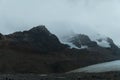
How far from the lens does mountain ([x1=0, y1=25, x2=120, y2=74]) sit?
430 ft

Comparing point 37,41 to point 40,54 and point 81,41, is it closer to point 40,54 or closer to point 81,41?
point 40,54

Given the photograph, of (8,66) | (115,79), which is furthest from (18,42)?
(115,79)

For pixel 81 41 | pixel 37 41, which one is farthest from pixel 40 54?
pixel 81 41

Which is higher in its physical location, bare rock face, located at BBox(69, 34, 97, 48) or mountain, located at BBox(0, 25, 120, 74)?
bare rock face, located at BBox(69, 34, 97, 48)

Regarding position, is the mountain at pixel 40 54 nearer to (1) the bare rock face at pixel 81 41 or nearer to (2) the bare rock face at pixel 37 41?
(2) the bare rock face at pixel 37 41

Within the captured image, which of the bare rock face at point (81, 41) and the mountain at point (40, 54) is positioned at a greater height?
the bare rock face at point (81, 41)

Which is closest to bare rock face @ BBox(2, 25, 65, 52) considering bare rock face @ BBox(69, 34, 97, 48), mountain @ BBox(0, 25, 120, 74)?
mountain @ BBox(0, 25, 120, 74)

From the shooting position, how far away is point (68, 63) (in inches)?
5399

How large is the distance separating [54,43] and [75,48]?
15060 millimetres

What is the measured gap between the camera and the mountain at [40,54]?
131000mm

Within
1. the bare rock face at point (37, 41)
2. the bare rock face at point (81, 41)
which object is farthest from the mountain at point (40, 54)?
the bare rock face at point (81, 41)

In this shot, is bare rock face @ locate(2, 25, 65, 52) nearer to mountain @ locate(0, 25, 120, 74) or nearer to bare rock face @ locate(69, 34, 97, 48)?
mountain @ locate(0, 25, 120, 74)

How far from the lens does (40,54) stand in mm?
139875

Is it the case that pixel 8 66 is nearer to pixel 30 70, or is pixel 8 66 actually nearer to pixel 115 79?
pixel 30 70
